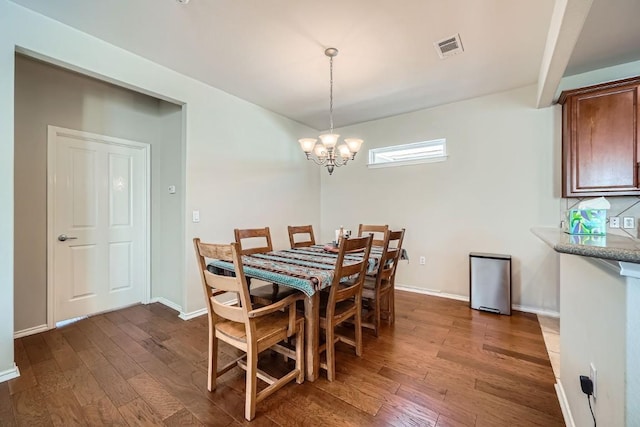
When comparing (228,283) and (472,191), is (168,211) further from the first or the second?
(472,191)

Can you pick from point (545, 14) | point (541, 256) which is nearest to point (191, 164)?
point (545, 14)

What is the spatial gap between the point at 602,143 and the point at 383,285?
2425 mm

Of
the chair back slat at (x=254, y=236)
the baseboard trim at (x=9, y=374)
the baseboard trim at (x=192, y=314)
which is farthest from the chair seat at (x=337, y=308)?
the baseboard trim at (x=9, y=374)

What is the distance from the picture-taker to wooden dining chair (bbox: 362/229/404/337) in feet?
7.98

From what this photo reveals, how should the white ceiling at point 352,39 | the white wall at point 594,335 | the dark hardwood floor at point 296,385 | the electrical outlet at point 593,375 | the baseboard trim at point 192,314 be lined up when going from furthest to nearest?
the baseboard trim at point 192,314 → the white ceiling at point 352,39 → the dark hardwood floor at point 296,385 → the electrical outlet at point 593,375 → the white wall at point 594,335

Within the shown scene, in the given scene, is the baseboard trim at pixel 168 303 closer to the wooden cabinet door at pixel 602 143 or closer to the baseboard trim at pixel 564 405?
the baseboard trim at pixel 564 405

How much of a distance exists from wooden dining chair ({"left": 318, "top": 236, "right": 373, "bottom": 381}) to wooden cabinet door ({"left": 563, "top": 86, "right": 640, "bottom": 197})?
232cm

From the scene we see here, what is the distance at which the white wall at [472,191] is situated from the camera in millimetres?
3084

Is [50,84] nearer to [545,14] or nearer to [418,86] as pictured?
[418,86]

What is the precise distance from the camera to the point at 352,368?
2043 millimetres

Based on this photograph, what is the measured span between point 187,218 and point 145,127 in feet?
4.64

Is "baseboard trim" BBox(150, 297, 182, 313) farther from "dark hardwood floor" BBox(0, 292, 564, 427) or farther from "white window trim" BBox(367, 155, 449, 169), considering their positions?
"white window trim" BBox(367, 155, 449, 169)

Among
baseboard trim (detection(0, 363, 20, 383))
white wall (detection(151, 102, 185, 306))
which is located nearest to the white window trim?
white wall (detection(151, 102, 185, 306))

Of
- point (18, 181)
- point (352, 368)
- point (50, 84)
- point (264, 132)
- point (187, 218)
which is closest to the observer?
point (352, 368)
